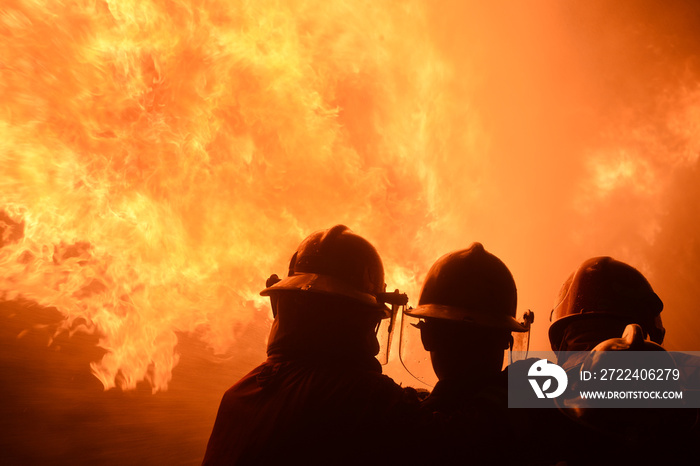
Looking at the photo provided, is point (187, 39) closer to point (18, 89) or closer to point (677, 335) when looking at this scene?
point (18, 89)

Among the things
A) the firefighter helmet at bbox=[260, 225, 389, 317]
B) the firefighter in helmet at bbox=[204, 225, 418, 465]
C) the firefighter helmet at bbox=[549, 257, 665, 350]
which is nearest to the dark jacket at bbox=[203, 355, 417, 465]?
the firefighter in helmet at bbox=[204, 225, 418, 465]

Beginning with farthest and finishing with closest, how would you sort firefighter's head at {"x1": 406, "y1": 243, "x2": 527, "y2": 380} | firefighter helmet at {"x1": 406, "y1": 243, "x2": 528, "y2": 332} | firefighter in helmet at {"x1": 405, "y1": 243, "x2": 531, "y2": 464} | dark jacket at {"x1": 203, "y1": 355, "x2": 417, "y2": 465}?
firefighter helmet at {"x1": 406, "y1": 243, "x2": 528, "y2": 332} → firefighter's head at {"x1": 406, "y1": 243, "x2": 527, "y2": 380} → dark jacket at {"x1": 203, "y1": 355, "x2": 417, "y2": 465} → firefighter in helmet at {"x1": 405, "y1": 243, "x2": 531, "y2": 464}

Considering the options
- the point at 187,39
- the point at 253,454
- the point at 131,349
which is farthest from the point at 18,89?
the point at 253,454

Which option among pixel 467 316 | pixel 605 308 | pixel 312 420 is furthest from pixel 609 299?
pixel 312 420

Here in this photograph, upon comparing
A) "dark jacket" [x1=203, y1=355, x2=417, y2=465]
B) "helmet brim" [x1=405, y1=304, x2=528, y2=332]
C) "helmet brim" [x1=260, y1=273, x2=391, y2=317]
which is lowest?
"dark jacket" [x1=203, y1=355, x2=417, y2=465]

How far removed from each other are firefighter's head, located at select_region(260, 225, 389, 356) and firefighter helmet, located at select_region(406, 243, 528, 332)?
0.52 m

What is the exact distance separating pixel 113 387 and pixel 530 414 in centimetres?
646

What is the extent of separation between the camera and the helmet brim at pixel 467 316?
3.03 m

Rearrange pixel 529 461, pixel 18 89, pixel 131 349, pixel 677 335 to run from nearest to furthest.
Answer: pixel 529 461 < pixel 18 89 < pixel 131 349 < pixel 677 335

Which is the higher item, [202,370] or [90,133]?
[90,133]

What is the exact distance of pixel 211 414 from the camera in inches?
309

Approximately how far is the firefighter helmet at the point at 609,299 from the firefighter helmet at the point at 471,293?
0.61 metres

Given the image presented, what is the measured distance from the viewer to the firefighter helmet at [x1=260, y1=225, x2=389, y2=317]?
3.49 metres

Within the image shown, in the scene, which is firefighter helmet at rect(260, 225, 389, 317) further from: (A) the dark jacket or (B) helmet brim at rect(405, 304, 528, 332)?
(A) the dark jacket
